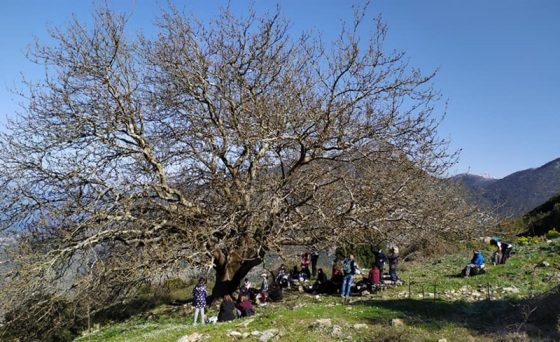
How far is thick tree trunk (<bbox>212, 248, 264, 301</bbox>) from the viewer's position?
1639 centimetres

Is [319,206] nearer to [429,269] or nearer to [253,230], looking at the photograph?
[253,230]

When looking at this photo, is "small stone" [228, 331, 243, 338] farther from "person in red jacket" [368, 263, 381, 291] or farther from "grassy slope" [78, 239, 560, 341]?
"person in red jacket" [368, 263, 381, 291]

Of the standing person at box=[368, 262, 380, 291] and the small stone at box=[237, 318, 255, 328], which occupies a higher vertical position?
the standing person at box=[368, 262, 380, 291]

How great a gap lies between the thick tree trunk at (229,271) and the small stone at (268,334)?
560 cm

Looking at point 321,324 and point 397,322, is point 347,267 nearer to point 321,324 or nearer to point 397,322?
point 397,322

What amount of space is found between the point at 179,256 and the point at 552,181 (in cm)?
8223

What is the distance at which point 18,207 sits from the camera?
1498 centimetres

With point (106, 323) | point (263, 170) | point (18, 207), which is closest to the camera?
point (18, 207)

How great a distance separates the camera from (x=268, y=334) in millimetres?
10273

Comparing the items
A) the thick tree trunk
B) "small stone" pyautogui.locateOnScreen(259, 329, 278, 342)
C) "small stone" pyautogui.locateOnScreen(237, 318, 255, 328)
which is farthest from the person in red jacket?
"small stone" pyautogui.locateOnScreen(259, 329, 278, 342)

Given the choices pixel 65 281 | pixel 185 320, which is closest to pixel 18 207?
pixel 65 281

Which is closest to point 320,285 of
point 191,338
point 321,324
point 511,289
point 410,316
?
point 511,289

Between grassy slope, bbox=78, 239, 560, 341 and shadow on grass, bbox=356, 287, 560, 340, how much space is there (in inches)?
0.8

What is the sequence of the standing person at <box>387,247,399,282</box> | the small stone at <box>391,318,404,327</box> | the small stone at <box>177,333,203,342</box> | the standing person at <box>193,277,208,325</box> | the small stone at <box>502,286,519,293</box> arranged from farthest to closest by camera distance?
the standing person at <box>387,247,399,282</box>
the small stone at <box>502,286,519,293</box>
the standing person at <box>193,277,208,325</box>
the small stone at <box>391,318,404,327</box>
the small stone at <box>177,333,203,342</box>
